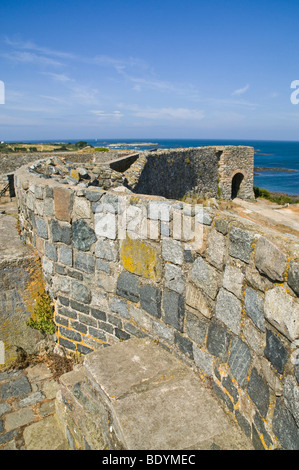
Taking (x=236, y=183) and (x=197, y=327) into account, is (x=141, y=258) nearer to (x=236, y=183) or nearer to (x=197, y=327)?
(x=197, y=327)

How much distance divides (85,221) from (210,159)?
53.0 feet

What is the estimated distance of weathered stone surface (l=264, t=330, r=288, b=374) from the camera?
1900 mm

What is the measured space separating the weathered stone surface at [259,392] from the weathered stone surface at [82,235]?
82.6 inches

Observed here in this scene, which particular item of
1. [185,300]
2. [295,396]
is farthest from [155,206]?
[295,396]

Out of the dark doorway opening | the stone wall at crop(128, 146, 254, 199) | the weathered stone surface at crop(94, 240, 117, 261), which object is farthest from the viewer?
the dark doorway opening

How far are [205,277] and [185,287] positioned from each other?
0.31 m

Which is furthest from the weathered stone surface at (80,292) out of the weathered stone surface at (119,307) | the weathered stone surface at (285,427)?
the weathered stone surface at (285,427)

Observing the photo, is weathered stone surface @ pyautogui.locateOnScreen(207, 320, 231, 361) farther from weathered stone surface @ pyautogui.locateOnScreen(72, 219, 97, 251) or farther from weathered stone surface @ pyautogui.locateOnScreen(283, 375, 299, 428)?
weathered stone surface @ pyautogui.locateOnScreen(72, 219, 97, 251)

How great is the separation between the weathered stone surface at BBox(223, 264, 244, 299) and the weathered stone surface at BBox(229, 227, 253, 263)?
0.33 feet

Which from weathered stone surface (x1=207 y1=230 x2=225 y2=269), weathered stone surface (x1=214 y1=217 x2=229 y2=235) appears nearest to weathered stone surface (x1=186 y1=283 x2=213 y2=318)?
weathered stone surface (x1=207 y1=230 x2=225 y2=269)

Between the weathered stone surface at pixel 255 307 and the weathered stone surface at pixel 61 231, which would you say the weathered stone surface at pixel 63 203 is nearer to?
the weathered stone surface at pixel 61 231

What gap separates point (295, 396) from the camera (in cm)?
178
